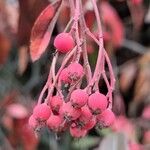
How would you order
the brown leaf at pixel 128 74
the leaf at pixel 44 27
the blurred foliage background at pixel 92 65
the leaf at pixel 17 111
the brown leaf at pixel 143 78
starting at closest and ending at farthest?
the leaf at pixel 44 27, the blurred foliage background at pixel 92 65, the leaf at pixel 17 111, the brown leaf at pixel 143 78, the brown leaf at pixel 128 74

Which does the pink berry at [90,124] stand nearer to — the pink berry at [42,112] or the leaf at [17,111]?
the pink berry at [42,112]

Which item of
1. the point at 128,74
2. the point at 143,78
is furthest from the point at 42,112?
the point at 128,74

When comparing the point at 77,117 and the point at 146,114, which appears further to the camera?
the point at 146,114

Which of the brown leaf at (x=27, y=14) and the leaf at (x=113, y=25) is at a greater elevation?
the brown leaf at (x=27, y=14)

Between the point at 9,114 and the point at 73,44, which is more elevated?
the point at 73,44

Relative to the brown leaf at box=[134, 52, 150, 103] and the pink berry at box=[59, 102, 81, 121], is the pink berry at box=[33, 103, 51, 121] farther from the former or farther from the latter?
the brown leaf at box=[134, 52, 150, 103]

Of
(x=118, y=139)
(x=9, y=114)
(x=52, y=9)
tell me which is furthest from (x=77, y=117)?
(x=9, y=114)

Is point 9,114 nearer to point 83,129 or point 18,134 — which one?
point 18,134

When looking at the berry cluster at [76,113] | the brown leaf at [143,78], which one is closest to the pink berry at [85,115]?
the berry cluster at [76,113]
